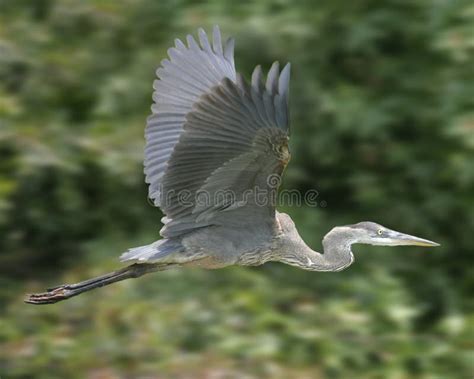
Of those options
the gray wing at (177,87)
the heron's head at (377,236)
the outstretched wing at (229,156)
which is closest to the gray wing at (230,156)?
the outstretched wing at (229,156)

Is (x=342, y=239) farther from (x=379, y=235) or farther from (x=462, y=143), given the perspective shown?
(x=462, y=143)

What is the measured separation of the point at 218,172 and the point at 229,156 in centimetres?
12

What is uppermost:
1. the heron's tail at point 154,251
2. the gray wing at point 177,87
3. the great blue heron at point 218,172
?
the gray wing at point 177,87

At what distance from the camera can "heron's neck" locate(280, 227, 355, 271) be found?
4.56m

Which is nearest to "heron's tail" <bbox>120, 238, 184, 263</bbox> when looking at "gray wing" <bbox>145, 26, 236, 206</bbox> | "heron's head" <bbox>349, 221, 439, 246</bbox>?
"gray wing" <bbox>145, 26, 236, 206</bbox>

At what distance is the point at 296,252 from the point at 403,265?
280 cm

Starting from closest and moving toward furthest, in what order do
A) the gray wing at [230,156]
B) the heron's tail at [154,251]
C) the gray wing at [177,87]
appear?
the gray wing at [230,156], the heron's tail at [154,251], the gray wing at [177,87]

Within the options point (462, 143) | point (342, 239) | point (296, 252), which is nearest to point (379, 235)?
point (342, 239)

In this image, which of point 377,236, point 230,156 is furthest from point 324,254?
point 230,156

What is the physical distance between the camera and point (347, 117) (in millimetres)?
6691

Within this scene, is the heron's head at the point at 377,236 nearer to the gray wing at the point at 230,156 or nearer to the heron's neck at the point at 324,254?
the heron's neck at the point at 324,254

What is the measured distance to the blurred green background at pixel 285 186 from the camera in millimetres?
5828

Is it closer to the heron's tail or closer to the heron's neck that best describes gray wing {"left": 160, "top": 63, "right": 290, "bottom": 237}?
the heron's tail

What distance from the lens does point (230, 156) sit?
3.86 meters
